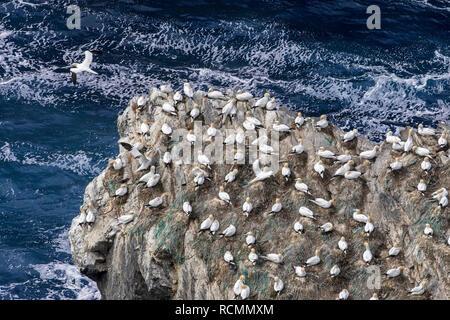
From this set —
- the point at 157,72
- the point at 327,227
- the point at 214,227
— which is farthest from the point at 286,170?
the point at 157,72

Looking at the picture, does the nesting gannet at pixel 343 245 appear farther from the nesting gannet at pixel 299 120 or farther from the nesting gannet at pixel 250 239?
the nesting gannet at pixel 299 120

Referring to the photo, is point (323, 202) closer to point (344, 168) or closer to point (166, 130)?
point (344, 168)

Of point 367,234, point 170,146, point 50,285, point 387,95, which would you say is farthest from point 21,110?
point 367,234

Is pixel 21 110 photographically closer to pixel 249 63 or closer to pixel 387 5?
pixel 249 63

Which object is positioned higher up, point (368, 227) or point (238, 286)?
point (368, 227)

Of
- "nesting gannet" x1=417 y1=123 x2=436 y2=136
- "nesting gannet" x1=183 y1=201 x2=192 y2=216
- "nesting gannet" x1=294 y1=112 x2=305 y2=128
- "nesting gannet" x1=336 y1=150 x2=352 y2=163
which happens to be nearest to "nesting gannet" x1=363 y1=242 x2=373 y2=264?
"nesting gannet" x1=336 y1=150 x2=352 y2=163

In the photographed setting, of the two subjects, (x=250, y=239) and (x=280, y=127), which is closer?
(x=250, y=239)

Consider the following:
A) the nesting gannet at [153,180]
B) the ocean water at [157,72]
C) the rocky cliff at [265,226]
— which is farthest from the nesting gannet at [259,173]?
the ocean water at [157,72]

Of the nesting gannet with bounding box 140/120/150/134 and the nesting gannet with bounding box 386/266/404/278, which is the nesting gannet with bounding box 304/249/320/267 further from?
the nesting gannet with bounding box 140/120/150/134
